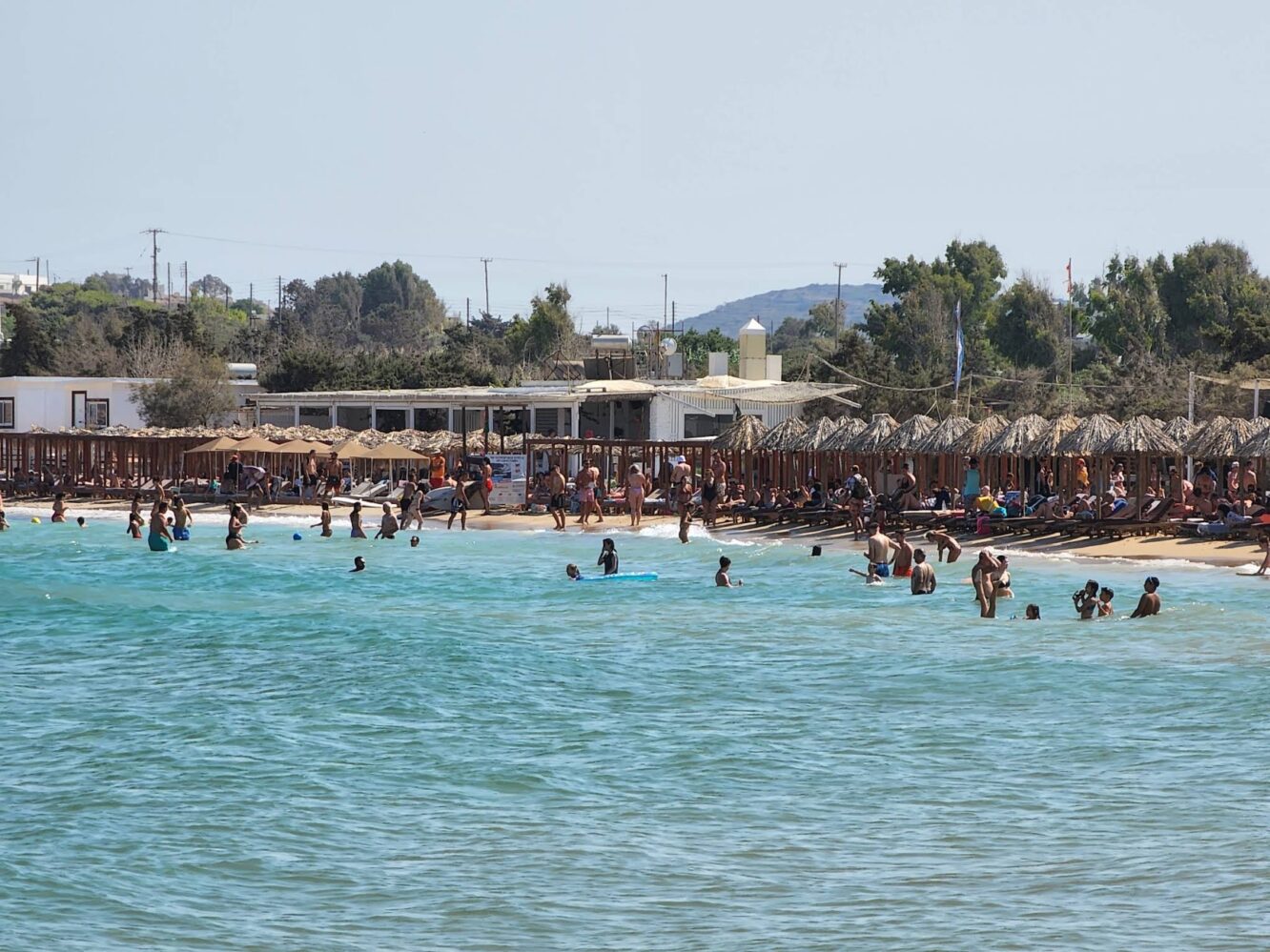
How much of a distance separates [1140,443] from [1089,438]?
3.22ft

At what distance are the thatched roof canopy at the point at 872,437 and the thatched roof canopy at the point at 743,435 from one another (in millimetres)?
2531

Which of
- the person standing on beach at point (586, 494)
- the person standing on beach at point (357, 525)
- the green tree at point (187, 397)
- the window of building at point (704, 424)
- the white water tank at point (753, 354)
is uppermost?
the white water tank at point (753, 354)

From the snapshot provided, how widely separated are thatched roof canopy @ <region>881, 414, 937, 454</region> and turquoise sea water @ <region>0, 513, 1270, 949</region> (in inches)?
350

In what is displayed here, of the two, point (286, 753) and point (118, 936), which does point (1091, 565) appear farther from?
point (118, 936)

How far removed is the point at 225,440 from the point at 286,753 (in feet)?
96.7

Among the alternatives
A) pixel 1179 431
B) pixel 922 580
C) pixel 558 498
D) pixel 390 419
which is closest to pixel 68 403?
pixel 390 419

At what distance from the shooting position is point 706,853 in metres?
11.6

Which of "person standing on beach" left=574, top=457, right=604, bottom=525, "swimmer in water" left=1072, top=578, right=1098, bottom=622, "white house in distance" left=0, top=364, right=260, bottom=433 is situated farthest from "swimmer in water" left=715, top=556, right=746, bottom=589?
"white house in distance" left=0, top=364, right=260, bottom=433

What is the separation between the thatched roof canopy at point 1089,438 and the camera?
100 feet

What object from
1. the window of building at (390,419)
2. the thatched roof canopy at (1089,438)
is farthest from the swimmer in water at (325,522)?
the window of building at (390,419)

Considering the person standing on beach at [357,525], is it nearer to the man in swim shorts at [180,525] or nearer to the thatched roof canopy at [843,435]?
the man in swim shorts at [180,525]

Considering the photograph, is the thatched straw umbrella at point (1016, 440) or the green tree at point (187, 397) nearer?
the thatched straw umbrella at point (1016, 440)

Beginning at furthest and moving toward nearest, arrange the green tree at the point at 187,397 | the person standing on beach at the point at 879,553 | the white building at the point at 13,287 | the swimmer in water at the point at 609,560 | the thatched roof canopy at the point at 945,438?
the white building at the point at 13,287 → the green tree at the point at 187,397 → the thatched roof canopy at the point at 945,438 → the swimmer in water at the point at 609,560 → the person standing on beach at the point at 879,553

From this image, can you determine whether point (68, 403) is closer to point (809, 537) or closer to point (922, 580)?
point (809, 537)
